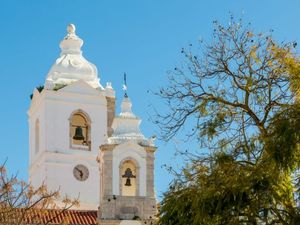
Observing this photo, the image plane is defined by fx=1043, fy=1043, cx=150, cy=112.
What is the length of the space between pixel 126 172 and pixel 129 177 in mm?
248

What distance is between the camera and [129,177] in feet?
140

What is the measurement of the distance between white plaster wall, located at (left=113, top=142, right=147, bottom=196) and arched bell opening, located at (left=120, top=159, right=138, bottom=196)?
0.67 ft

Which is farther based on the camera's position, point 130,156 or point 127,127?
point 127,127

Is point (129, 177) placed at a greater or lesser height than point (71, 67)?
lesser

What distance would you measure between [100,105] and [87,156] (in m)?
2.46

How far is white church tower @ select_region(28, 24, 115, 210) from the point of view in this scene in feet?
147

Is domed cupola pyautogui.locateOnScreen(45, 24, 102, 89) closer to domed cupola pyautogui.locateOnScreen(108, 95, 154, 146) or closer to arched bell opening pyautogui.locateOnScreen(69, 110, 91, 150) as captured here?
arched bell opening pyautogui.locateOnScreen(69, 110, 91, 150)

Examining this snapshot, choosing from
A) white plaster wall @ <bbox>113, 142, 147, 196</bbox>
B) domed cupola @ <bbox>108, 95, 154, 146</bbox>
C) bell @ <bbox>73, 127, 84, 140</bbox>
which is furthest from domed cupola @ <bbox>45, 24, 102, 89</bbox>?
white plaster wall @ <bbox>113, 142, 147, 196</bbox>

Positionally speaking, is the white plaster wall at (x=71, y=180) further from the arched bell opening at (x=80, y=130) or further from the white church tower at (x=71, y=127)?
the arched bell opening at (x=80, y=130)

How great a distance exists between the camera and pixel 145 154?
4259cm

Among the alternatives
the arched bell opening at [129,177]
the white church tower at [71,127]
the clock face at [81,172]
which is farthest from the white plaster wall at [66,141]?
the arched bell opening at [129,177]

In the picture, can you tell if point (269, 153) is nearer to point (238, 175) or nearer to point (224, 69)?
point (238, 175)

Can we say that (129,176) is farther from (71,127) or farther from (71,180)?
(71,127)

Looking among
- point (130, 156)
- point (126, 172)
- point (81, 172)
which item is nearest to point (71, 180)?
point (81, 172)
